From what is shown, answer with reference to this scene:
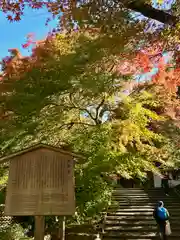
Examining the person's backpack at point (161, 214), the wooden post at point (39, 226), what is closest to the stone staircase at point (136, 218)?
the person's backpack at point (161, 214)

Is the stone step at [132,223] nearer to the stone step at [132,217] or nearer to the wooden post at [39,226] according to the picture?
the stone step at [132,217]

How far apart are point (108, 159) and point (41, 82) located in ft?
11.1

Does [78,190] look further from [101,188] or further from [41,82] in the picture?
[41,82]

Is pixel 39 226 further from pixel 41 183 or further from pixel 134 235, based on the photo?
pixel 134 235

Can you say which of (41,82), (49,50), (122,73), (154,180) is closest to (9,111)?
(41,82)

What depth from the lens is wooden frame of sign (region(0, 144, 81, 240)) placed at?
5613 mm

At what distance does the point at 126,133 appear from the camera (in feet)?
31.3

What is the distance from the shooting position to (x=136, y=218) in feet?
38.0

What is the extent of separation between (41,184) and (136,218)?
7.10 metres

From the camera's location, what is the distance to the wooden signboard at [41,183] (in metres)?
5.61

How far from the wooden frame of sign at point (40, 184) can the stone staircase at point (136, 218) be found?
5.02 m

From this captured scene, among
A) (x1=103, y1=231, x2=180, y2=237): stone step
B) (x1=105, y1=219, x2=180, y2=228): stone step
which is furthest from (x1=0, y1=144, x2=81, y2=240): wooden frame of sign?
(x1=105, y1=219, x2=180, y2=228): stone step

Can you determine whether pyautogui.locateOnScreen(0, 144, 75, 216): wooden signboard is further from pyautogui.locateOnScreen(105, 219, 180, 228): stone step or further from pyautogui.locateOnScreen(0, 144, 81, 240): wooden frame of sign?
pyautogui.locateOnScreen(105, 219, 180, 228): stone step

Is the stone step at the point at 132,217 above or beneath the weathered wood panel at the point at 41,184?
beneath
